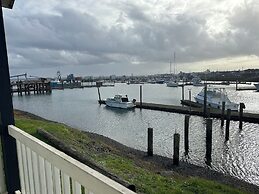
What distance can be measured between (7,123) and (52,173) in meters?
1.35

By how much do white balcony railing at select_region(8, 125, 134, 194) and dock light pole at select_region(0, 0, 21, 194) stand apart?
0.33ft

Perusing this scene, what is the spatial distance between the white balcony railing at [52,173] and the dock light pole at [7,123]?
0.10 meters

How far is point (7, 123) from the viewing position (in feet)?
9.77

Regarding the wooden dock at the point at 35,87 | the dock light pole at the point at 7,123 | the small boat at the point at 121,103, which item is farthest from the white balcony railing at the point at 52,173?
the wooden dock at the point at 35,87

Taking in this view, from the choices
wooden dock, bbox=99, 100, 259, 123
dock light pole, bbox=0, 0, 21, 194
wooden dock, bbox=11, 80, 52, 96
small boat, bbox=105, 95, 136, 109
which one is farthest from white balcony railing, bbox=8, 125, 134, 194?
wooden dock, bbox=11, 80, 52, 96

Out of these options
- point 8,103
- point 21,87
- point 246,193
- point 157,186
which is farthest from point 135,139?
point 21,87

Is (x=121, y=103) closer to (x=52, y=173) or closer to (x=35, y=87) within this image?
(x=52, y=173)

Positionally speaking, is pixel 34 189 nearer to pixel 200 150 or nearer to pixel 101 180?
pixel 101 180

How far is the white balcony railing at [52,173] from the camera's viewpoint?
1278 millimetres

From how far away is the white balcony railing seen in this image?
1.28 meters

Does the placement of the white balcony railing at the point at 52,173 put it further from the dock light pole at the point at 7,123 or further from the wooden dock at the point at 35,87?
the wooden dock at the point at 35,87

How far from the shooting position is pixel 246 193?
10430 mm

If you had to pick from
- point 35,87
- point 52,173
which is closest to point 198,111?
point 52,173

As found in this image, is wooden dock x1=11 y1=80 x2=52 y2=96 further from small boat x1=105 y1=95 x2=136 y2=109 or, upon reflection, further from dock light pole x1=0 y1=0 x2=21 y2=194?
dock light pole x1=0 y1=0 x2=21 y2=194
